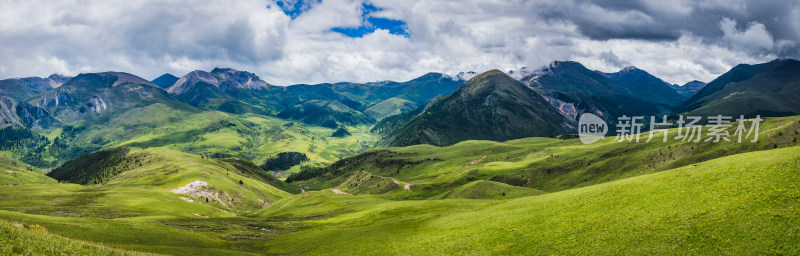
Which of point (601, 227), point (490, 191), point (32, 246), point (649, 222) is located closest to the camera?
point (32, 246)

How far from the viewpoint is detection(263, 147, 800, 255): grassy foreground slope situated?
36031 millimetres

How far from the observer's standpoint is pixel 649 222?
141ft

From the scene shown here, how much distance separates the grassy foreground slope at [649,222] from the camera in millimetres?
36031

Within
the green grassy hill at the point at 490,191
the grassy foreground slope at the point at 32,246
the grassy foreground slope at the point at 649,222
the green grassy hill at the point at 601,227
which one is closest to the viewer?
the grassy foreground slope at the point at 32,246

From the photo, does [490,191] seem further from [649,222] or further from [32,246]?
[32,246]

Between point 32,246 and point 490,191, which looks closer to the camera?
point 32,246

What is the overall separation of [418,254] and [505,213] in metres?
19.9

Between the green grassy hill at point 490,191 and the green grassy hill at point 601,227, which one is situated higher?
the green grassy hill at point 601,227

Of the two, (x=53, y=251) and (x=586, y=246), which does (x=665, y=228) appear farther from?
(x=53, y=251)

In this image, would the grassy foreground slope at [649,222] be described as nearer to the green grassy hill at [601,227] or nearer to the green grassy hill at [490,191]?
the green grassy hill at [601,227]

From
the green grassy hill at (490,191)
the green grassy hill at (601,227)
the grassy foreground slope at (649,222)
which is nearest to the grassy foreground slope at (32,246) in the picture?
the green grassy hill at (601,227)

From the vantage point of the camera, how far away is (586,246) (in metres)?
42.9

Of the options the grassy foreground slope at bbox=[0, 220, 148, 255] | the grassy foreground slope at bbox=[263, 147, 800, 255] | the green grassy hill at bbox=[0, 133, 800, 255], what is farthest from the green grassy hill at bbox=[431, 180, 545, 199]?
the grassy foreground slope at bbox=[0, 220, 148, 255]

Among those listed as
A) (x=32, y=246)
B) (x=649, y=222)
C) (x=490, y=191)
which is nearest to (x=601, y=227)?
(x=649, y=222)
